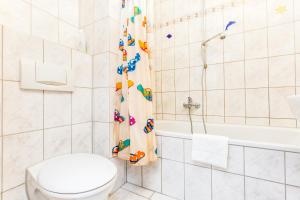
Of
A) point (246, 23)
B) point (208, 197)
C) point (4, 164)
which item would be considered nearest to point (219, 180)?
point (208, 197)

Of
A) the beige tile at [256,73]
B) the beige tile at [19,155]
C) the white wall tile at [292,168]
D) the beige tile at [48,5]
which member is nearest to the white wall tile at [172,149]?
the white wall tile at [292,168]

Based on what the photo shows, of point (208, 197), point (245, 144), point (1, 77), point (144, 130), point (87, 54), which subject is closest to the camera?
point (1, 77)

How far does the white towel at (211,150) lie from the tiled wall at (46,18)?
1.18 meters

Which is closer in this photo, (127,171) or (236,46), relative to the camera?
(127,171)

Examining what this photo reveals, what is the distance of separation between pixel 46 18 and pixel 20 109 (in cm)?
73

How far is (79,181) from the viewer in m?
0.65

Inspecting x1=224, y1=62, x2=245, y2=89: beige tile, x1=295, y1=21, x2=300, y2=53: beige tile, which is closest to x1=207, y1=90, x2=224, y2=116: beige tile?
x1=224, y1=62, x2=245, y2=89: beige tile

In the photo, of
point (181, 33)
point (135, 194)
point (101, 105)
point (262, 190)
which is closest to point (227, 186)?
point (262, 190)

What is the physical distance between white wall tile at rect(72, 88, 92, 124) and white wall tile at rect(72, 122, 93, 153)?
5 centimetres

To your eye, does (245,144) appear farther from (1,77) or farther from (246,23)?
(1,77)

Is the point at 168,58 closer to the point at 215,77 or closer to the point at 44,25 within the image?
the point at 215,77

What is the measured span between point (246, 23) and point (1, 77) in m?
1.97

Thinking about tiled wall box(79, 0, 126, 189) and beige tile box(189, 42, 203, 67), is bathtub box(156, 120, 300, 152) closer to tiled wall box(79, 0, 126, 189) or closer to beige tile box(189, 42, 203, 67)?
tiled wall box(79, 0, 126, 189)

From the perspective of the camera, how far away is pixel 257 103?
1.42 metres
